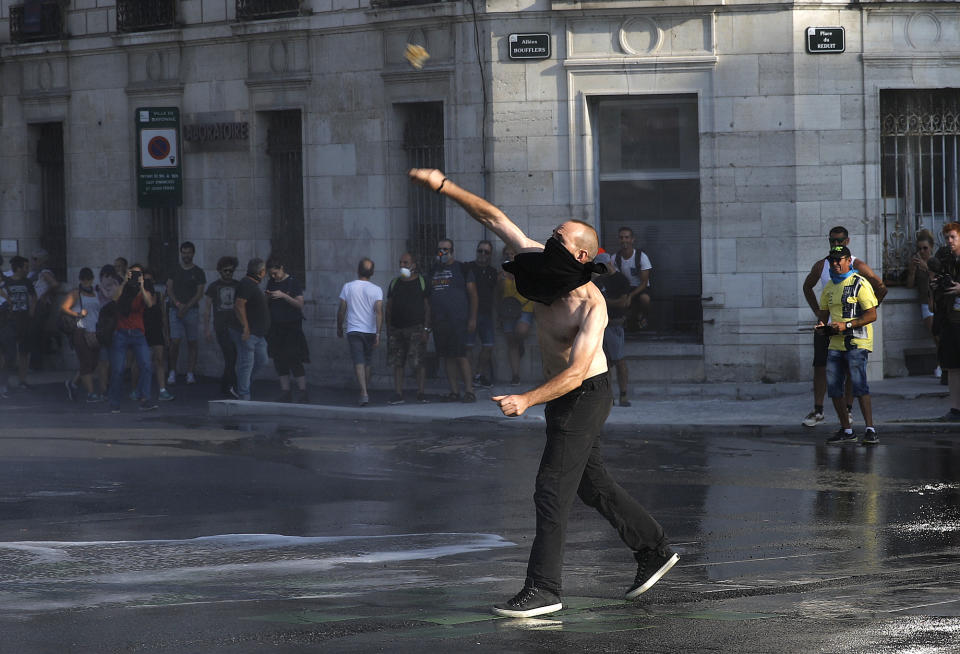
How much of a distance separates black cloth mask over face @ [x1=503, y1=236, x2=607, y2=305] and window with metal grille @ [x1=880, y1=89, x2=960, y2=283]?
12.0m

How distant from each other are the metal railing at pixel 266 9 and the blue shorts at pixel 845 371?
31.4 feet

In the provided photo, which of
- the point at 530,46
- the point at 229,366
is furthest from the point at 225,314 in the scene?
the point at 530,46

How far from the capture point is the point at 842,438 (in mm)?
12578

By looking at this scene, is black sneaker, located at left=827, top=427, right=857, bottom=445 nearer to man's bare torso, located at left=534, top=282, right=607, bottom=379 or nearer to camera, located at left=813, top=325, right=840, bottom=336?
camera, located at left=813, top=325, right=840, bottom=336

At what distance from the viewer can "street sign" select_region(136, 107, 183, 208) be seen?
65.5 ft

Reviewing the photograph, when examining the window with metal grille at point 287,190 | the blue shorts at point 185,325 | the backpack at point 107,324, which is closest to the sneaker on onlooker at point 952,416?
the window with metal grille at point 287,190

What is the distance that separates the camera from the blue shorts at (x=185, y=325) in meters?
19.5

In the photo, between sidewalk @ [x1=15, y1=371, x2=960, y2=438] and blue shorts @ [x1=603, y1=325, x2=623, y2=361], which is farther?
blue shorts @ [x1=603, y1=325, x2=623, y2=361]

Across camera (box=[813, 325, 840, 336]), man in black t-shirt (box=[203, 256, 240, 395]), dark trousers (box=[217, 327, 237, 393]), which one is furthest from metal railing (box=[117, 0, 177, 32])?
camera (box=[813, 325, 840, 336])

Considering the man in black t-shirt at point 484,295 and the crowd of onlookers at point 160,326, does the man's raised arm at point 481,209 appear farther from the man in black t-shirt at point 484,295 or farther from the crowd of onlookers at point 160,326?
the man in black t-shirt at point 484,295

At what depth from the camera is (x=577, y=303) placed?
20.1ft

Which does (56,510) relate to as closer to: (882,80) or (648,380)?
(648,380)

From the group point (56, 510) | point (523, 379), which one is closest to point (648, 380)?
point (523, 379)

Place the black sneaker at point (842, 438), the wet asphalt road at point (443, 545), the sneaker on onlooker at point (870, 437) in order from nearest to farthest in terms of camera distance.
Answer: the wet asphalt road at point (443, 545)
the sneaker on onlooker at point (870, 437)
the black sneaker at point (842, 438)
